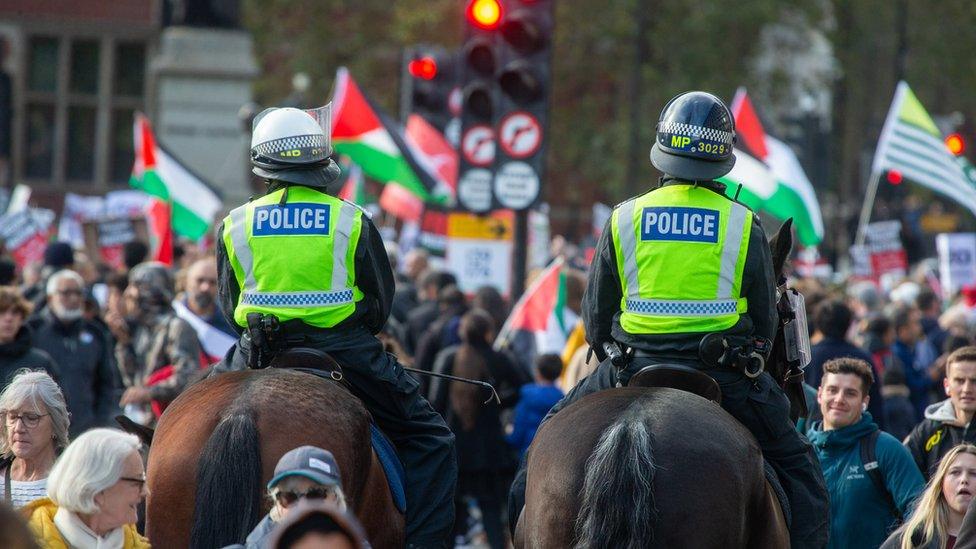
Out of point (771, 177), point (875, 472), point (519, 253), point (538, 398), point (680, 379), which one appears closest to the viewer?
point (680, 379)

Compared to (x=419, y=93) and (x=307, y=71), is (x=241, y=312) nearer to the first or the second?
(x=419, y=93)

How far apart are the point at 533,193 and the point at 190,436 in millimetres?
7818

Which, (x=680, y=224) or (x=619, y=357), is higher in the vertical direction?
(x=680, y=224)

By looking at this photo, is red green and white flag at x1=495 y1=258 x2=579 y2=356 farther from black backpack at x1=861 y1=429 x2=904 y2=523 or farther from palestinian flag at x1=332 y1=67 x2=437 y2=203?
black backpack at x1=861 y1=429 x2=904 y2=523

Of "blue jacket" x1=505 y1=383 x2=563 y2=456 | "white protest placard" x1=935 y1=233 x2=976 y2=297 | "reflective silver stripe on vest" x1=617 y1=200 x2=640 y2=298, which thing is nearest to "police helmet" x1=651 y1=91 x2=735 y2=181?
"reflective silver stripe on vest" x1=617 y1=200 x2=640 y2=298

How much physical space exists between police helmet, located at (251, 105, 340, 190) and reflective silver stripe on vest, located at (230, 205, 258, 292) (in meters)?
0.21

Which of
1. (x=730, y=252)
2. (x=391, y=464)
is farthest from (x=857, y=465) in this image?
(x=391, y=464)

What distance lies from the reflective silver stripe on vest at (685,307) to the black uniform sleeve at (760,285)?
0.12 meters

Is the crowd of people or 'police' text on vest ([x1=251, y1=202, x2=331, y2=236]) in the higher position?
'police' text on vest ([x1=251, y1=202, x2=331, y2=236])

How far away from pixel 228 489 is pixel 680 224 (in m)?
1.89

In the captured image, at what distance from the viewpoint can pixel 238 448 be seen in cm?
551

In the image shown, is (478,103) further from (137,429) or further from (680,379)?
(680,379)

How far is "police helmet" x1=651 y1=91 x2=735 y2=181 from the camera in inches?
246

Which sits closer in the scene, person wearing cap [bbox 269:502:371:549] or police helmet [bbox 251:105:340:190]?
person wearing cap [bbox 269:502:371:549]
